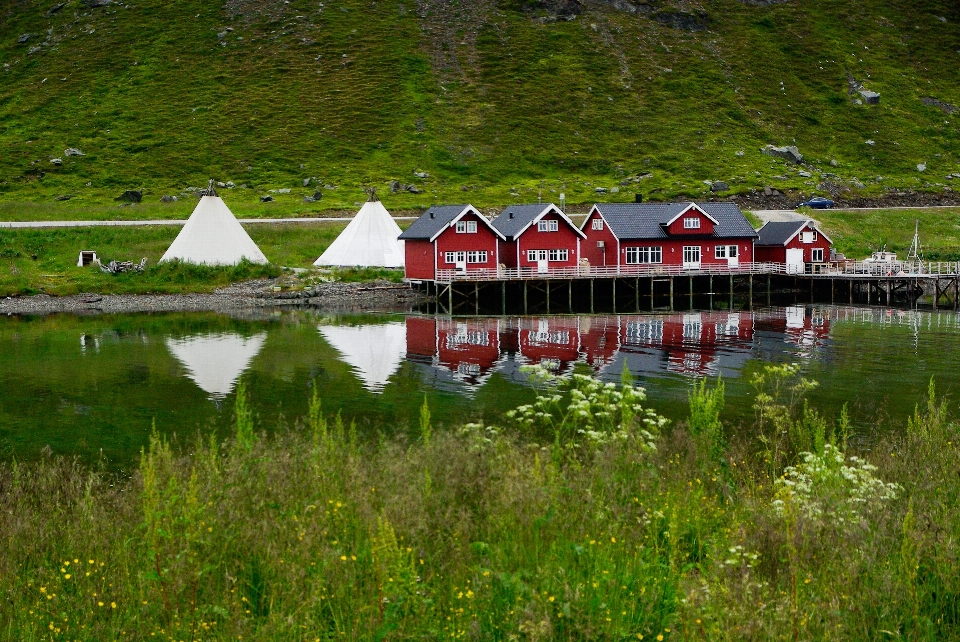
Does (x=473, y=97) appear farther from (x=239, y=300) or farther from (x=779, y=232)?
(x=239, y=300)

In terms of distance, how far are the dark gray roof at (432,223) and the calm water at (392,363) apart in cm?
1134

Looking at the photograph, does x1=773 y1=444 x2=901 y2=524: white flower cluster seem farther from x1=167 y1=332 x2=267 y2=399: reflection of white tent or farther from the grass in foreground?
x1=167 y1=332 x2=267 y2=399: reflection of white tent

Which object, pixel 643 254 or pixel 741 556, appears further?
pixel 643 254

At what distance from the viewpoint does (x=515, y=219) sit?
2968 inches

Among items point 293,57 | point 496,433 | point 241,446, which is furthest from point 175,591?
point 293,57

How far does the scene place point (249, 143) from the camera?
122 meters

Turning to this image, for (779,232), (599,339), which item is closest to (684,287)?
(779,232)

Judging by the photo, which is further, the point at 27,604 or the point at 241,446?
the point at 241,446

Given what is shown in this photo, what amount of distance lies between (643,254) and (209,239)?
30.4 metres

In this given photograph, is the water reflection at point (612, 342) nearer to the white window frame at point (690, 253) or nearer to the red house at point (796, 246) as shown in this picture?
the white window frame at point (690, 253)

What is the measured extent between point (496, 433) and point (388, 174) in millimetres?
94598

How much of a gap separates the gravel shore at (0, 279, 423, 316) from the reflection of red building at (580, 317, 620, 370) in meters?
13.3

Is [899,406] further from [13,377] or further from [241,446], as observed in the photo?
[13,377]

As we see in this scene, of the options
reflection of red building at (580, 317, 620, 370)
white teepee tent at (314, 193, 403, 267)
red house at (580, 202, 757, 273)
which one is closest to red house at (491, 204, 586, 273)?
red house at (580, 202, 757, 273)
